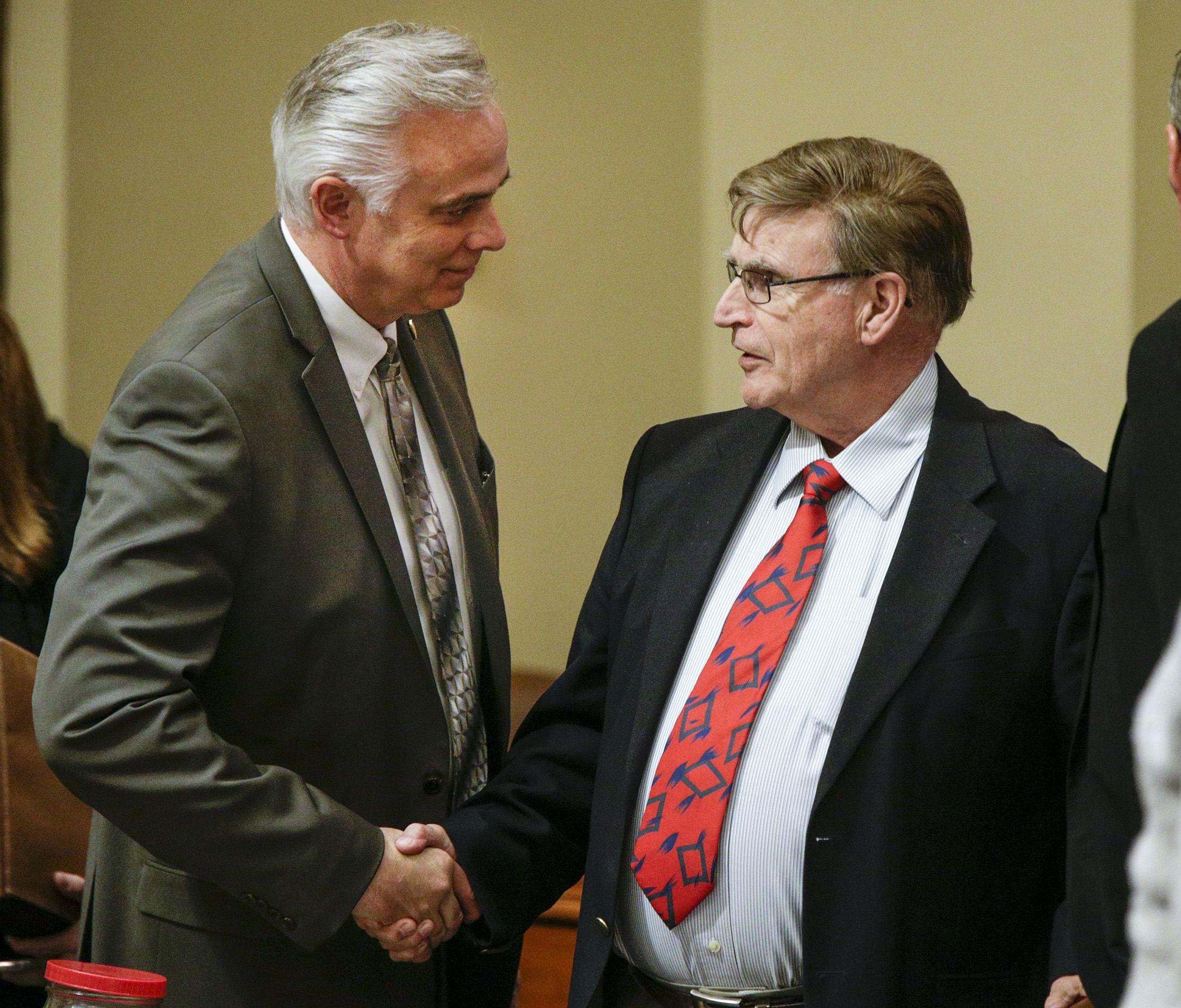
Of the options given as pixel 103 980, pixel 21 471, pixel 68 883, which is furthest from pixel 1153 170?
pixel 103 980

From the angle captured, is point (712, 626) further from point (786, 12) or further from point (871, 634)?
point (786, 12)

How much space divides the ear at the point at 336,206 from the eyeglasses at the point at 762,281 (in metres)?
0.56

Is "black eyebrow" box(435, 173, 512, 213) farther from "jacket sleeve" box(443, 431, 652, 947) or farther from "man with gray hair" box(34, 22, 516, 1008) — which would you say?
"jacket sleeve" box(443, 431, 652, 947)

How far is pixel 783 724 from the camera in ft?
6.10

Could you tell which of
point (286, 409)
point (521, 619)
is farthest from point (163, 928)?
point (521, 619)

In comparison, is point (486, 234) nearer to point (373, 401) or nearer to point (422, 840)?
point (373, 401)

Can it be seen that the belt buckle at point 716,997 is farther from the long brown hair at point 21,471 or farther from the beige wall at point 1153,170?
the beige wall at point 1153,170

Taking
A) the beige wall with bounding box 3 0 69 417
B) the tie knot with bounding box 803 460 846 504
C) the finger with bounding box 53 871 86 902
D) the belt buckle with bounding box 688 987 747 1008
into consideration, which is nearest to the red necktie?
the tie knot with bounding box 803 460 846 504

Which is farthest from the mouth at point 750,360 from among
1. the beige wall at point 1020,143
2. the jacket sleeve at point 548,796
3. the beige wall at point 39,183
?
the beige wall at point 39,183

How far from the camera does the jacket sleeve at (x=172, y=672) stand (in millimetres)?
1797

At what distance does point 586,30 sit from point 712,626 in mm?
2781

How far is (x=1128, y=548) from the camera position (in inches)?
50.3

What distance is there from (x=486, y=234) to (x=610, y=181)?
2.18 meters

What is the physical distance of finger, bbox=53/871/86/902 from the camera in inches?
90.4
